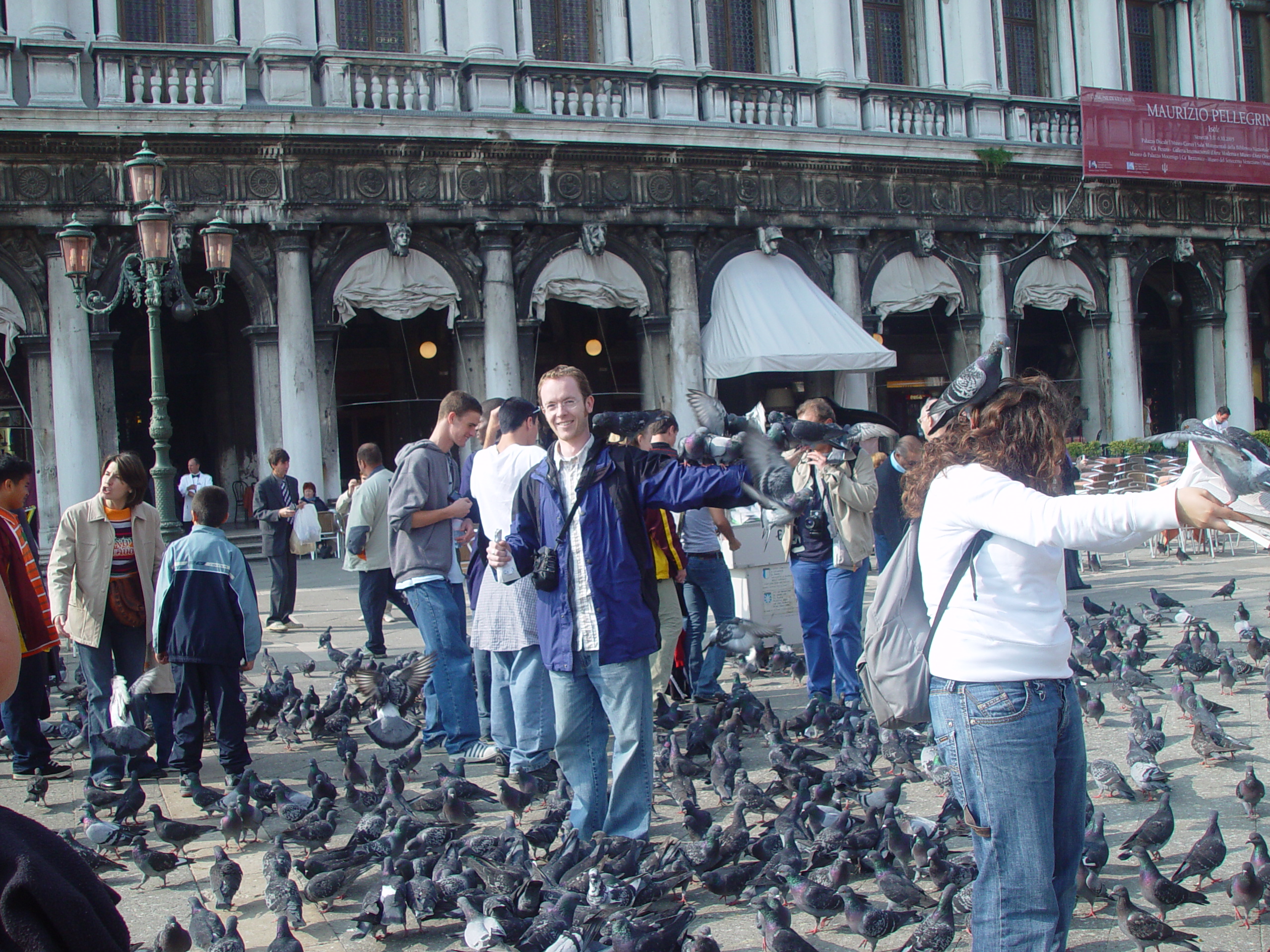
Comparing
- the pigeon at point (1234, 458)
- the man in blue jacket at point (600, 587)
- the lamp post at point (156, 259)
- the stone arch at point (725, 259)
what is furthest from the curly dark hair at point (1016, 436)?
the stone arch at point (725, 259)

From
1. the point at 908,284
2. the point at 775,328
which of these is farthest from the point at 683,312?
the point at 908,284

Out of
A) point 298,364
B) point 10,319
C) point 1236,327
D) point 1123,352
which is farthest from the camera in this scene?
point 1236,327

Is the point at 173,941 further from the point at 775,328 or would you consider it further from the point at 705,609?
the point at 775,328

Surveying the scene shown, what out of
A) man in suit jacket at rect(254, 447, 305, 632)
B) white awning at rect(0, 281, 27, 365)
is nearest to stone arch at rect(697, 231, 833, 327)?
man in suit jacket at rect(254, 447, 305, 632)

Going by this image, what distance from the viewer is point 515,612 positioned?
5.62 metres

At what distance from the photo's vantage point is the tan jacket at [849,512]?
661 centimetres

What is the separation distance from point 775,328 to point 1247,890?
15247mm

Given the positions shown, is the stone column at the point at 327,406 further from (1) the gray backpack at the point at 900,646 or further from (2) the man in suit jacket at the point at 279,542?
(1) the gray backpack at the point at 900,646

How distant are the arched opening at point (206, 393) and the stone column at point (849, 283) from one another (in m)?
10.5

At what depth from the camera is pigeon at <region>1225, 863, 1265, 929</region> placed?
3.85 meters

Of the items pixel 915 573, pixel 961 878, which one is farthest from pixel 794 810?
pixel 915 573

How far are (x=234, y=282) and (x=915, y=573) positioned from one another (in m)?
18.1

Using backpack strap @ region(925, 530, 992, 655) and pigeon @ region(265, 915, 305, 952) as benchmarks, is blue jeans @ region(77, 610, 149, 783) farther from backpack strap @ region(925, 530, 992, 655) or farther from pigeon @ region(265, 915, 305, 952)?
backpack strap @ region(925, 530, 992, 655)

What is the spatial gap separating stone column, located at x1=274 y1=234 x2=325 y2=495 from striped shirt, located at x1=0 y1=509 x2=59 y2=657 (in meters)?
10.4
